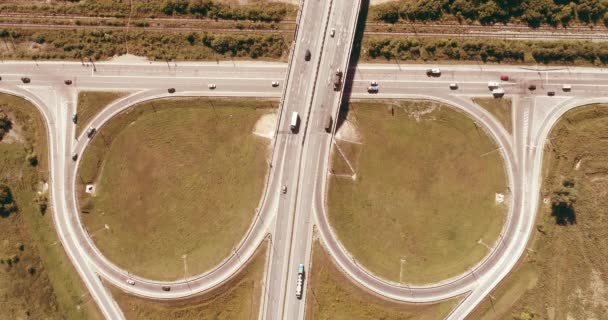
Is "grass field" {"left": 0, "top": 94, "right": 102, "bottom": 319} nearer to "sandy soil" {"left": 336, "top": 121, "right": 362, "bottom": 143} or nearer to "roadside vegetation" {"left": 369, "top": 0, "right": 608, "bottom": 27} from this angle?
"sandy soil" {"left": 336, "top": 121, "right": 362, "bottom": 143}

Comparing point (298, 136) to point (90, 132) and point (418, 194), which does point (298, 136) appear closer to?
point (418, 194)

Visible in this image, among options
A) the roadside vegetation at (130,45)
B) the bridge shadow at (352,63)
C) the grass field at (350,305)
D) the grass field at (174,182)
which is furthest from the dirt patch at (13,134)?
the grass field at (350,305)

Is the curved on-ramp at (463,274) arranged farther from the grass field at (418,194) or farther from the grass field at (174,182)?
the grass field at (174,182)

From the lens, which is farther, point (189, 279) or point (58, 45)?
point (58, 45)

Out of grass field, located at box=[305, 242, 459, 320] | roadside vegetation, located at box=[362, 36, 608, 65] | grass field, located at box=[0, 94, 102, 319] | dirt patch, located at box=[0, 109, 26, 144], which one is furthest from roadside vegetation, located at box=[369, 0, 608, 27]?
dirt patch, located at box=[0, 109, 26, 144]

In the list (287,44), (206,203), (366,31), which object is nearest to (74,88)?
(206,203)

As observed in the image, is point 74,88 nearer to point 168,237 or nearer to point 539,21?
Answer: point 168,237
